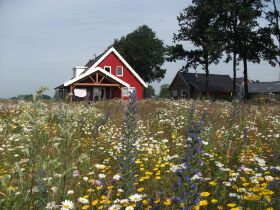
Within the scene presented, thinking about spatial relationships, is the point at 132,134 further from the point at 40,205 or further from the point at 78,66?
the point at 78,66

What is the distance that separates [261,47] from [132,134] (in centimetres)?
3532

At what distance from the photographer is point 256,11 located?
115ft

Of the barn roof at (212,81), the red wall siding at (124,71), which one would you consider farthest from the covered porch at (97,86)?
the barn roof at (212,81)

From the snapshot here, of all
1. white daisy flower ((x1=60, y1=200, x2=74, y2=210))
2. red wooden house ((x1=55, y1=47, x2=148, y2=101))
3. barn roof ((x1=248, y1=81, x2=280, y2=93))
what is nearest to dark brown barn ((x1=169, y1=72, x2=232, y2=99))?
barn roof ((x1=248, y1=81, x2=280, y2=93))

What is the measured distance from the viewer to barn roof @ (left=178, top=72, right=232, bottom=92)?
61.8m

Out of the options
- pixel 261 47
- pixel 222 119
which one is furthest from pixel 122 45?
pixel 222 119

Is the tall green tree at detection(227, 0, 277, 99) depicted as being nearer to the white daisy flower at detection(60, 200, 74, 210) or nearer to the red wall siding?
the red wall siding

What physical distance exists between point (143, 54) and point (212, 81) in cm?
1743

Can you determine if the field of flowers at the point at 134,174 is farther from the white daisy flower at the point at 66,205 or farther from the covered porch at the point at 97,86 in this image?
the covered porch at the point at 97,86

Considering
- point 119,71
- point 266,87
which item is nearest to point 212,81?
point 266,87

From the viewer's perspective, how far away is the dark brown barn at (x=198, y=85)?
6128cm

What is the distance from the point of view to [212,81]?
64438 mm

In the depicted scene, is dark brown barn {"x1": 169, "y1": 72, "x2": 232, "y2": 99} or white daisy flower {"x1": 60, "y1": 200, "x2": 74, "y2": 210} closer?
white daisy flower {"x1": 60, "y1": 200, "x2": 74, "y2": 210}

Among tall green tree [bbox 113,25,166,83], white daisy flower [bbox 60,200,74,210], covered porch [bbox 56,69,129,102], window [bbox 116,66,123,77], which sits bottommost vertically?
white daisy flower [bbox 60,200,74,210]
